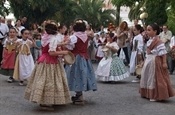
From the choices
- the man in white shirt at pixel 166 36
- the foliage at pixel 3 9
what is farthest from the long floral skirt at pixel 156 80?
the foliage at pixel 3 9

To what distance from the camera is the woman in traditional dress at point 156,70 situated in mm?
8969

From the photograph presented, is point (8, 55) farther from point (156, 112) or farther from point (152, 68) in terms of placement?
point (156, 112)

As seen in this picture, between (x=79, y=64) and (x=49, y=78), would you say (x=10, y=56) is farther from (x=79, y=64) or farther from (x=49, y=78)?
(x=49, y=78)

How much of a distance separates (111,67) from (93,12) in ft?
117

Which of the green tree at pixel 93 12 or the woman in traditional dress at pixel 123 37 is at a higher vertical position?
the green tree at pixel 93 12

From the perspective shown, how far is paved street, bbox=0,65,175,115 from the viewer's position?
7838 mm

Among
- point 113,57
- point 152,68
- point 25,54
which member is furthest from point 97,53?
point 152,68

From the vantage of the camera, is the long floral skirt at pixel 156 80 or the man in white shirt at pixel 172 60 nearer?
the long floral skirt at pixel 156 80

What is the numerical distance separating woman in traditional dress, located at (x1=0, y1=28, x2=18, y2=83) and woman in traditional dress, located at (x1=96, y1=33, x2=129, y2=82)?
2.42 meters

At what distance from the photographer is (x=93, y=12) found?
155ft

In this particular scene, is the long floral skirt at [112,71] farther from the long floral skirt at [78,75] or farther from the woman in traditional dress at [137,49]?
the long floral skirt at [78,75]

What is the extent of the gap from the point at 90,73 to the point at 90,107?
0.69 m

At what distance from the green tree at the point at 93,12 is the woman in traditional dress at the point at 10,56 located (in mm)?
34453

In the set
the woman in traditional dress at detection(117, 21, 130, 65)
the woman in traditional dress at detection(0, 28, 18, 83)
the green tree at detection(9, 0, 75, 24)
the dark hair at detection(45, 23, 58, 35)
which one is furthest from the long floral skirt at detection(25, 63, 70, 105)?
the green tree at detection(9, 0, 75, 24)
